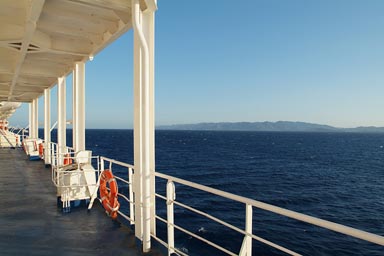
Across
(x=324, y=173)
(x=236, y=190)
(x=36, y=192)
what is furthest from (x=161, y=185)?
(x=324, y=173)

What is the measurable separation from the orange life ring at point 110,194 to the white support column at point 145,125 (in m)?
0.59

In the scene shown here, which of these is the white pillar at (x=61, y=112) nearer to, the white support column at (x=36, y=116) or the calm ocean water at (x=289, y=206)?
the calm ocean water at (x=289, y=206)

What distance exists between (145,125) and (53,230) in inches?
61.0

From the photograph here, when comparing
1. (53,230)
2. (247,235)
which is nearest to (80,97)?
(53,230)

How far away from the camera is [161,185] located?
14.2m

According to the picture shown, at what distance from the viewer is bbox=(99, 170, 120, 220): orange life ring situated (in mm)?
Answer: 3043

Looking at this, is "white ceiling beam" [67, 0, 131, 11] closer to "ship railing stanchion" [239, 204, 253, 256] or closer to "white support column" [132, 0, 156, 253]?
"white support column" [132, 0, 156, 253]

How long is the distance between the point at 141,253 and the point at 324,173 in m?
22.6

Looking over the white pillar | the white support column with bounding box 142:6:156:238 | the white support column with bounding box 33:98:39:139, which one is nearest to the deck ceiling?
the white support column with bounding box 142:6:156:238

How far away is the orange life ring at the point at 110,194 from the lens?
304 centimetres

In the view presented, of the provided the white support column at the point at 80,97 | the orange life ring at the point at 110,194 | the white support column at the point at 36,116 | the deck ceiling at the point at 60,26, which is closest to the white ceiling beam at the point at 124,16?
the deck ceiling at the point at 60,26

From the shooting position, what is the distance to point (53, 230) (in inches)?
109

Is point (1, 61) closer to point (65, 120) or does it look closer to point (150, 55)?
point (65, 120)

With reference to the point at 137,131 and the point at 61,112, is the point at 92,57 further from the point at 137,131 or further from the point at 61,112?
the point at 61,112
